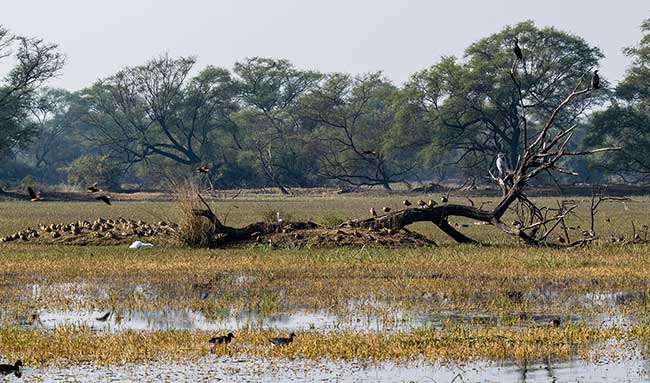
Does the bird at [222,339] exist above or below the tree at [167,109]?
below

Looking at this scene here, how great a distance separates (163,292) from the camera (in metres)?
14.5

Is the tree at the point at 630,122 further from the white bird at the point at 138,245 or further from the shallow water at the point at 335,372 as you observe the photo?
the shallow water at the point at 335,372

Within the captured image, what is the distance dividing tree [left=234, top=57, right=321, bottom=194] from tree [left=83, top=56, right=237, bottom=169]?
7.54 feet

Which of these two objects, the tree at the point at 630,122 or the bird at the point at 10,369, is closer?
the bird at the point at 10,369

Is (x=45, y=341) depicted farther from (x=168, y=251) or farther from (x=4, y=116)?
(x=4, y=116)

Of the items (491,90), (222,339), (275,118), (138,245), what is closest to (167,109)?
(275,118)

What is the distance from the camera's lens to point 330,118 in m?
72.8

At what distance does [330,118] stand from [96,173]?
15.6 meters

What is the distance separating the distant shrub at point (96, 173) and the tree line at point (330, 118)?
9cm

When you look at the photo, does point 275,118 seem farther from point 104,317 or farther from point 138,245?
point 104,317

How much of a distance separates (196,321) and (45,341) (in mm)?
1909

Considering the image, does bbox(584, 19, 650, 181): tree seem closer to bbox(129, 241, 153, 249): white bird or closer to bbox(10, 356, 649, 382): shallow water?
bbox(129, 241, 153, 249): white bird

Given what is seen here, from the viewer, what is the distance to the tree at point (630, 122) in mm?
60219

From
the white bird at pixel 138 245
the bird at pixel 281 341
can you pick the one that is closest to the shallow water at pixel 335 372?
the bird at pixel 281 341
